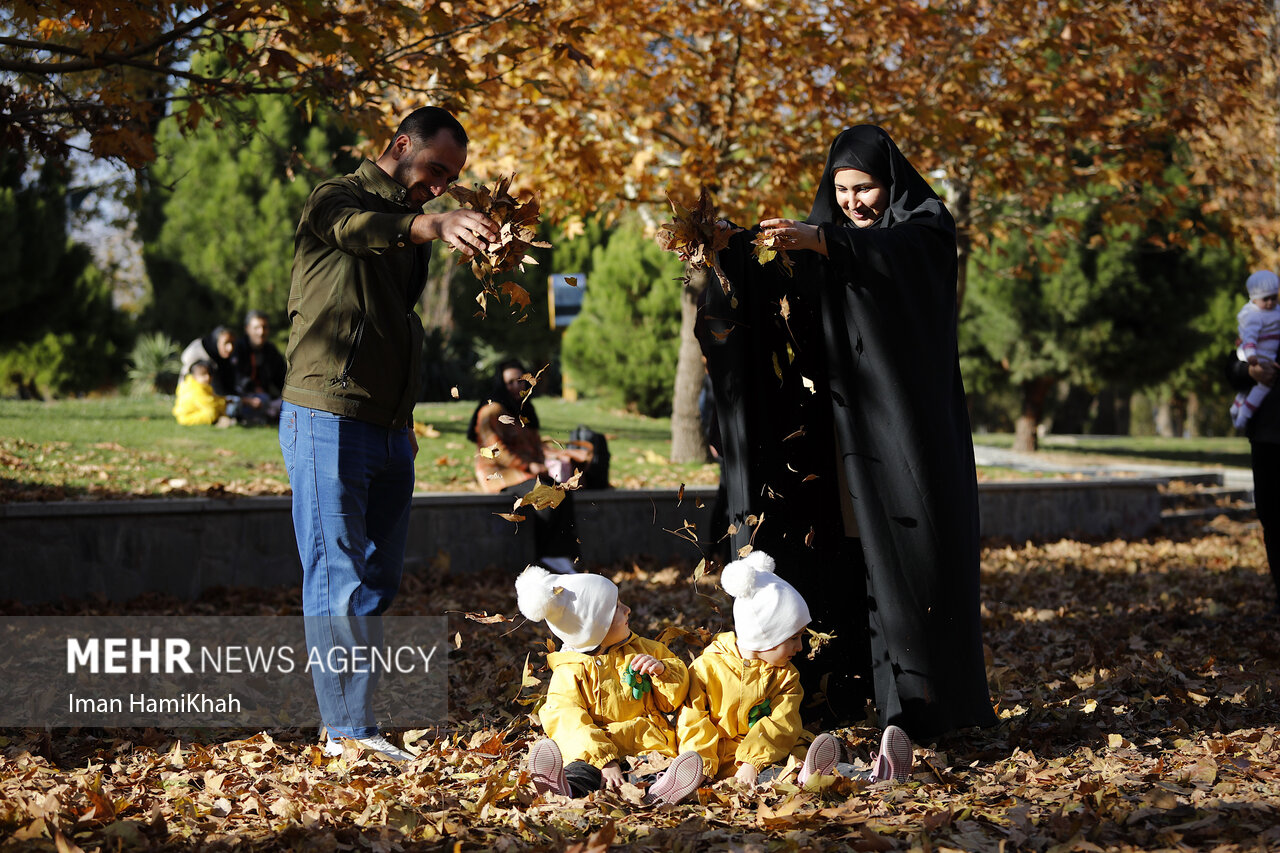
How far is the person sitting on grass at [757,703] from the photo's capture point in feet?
10.8

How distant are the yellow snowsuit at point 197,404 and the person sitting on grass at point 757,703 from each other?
9028 mm

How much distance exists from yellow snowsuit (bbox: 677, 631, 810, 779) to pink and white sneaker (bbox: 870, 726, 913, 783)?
24cm

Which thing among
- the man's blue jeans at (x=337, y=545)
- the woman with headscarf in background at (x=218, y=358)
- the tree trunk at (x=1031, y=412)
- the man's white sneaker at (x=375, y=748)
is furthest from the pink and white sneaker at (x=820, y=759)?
the tree trunk at (x=1031, y=412)

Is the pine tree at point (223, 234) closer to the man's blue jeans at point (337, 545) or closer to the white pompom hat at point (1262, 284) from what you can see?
the white pompom hat at point (1262, 284)

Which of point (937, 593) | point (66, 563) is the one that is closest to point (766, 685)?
point (937, 593)


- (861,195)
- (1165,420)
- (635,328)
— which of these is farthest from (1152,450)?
(861,195)

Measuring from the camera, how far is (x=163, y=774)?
11.7 ft

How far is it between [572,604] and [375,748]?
841 millimetres

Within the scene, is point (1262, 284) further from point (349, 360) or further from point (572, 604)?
point (349, 360)

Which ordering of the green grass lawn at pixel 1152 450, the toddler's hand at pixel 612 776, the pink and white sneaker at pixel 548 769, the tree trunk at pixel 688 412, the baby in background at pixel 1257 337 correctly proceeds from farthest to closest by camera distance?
the green grass lawn at pixel 1152 450 → the tree trunk at pixel 688 412 → the baby in background at pixel 1257 337 → the toddler's hand at pixel 612 776 → the pink and white sneaker at pixel 548 769

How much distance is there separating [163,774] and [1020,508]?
877cm

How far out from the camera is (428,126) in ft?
11.6

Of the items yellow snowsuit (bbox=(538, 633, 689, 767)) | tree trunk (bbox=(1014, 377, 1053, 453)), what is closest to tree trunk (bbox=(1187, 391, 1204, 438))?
tree trunk (bbox=(1014, 377, 1053, 453))

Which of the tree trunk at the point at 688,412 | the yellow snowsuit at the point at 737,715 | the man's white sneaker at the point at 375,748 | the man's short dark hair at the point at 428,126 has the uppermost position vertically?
the man's short dark hair at the point at 428,126
